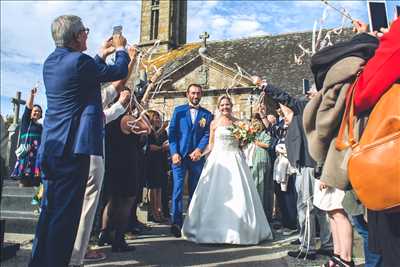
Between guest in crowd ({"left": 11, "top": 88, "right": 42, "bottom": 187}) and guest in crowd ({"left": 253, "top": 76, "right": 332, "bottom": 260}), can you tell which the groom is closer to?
guest in crowd ({"left": 253, "top": 76, "right": 332, "bottom": 260})

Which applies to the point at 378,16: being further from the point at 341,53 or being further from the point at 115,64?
the point at 115,64

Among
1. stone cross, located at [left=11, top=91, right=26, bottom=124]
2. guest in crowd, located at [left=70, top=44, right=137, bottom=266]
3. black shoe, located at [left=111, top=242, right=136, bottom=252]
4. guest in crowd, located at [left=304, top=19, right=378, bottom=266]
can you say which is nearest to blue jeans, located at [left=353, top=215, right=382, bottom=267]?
guest in crowd, located at [left=304, top=19, right=378, bottom=266]

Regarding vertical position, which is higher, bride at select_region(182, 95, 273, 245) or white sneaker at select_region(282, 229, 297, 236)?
bride at select_region(182, 95, 273, 245)

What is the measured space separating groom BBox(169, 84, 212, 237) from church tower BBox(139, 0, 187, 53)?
27.1 meters

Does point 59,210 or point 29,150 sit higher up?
point 29,150

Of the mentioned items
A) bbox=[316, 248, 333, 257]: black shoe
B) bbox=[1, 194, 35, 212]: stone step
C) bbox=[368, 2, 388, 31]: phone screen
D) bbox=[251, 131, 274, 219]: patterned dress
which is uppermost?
bbox=[368, 2, 388, 31]: phone screen

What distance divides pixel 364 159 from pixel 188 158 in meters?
4.83

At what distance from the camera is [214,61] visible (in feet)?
75.3

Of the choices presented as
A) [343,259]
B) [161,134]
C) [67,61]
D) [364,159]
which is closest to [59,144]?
[67,61]

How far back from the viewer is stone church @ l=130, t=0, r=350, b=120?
21922 mm

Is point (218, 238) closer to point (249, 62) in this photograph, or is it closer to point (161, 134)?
point (161, 134)

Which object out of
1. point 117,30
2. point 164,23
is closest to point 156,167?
point 117,30

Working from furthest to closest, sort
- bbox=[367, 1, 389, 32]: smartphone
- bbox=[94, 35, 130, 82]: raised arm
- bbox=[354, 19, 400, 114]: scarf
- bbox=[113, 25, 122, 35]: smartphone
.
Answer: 1. bbox=[113, 25, 122, 35]: smartphone
2. bbox=[94, 35, 130, 82]: raised arm
3. bbox=[367, 1, 389, 32]: smartphone
4. bbox=[354, 19, 400, 114]: scarf

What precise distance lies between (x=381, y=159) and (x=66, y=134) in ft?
8.04
